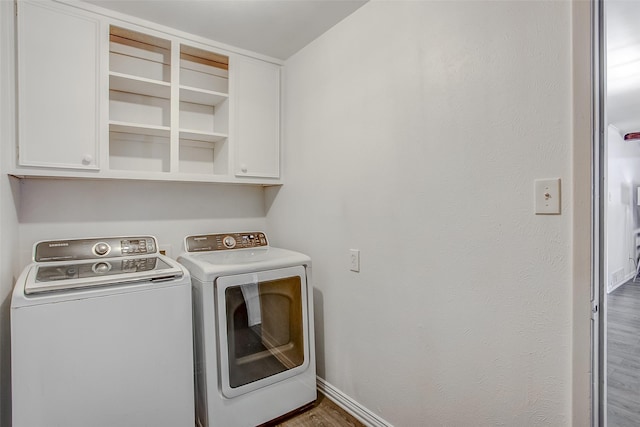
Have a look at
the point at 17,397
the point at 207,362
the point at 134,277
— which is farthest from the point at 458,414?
the point at 17,397

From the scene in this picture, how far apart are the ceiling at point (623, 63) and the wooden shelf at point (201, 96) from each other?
1.96m

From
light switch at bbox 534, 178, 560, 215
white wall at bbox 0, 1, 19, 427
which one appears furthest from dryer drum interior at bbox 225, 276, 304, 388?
light switch at bbox 534, 178, 560, 215

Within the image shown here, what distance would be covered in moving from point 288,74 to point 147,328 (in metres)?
1.85

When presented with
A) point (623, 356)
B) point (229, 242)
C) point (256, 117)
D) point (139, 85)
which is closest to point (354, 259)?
point (229, 242)

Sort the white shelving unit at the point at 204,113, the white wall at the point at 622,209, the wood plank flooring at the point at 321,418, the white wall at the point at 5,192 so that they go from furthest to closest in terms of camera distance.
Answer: the white shelving unit at the point at 204,113 → the wood plank flooring at the point at 321,418 → the white wall at the point at 622,209 → the white wall at the point at 5,192

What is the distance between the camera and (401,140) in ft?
4.85

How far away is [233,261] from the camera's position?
176 cm

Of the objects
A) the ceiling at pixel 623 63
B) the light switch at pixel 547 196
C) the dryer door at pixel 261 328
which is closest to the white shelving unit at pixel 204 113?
the dryer door at pixel 261 328

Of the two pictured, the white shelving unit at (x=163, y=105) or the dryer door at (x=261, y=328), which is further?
the white shelving unit at (x=163, y=105)

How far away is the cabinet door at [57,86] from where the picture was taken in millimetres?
1498

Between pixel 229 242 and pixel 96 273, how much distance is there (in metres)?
0.88

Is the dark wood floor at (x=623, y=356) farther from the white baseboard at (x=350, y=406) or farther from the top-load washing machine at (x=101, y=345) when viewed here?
the top-load washing machine at (x=101, y=345)

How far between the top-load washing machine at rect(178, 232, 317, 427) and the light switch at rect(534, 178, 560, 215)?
1.20 meters

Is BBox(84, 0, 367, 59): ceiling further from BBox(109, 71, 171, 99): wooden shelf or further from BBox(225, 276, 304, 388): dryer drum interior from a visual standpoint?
BBox(225, 276, 304, 388): dryer drum interior
